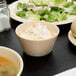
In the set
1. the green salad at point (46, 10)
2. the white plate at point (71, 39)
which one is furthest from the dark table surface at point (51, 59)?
the green salad at point (46, 10)

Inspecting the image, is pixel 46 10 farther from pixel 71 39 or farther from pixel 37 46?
pixel 37 46

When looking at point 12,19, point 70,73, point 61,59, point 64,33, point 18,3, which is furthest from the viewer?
point 18,3

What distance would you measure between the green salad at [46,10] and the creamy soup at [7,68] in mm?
522

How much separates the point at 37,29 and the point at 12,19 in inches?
13.9

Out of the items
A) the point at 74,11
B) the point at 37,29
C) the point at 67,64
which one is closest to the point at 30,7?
the point at 74,11

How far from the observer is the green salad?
1.28m

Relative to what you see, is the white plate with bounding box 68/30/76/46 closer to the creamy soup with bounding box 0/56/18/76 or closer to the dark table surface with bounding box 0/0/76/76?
the dark table surface with bounding box 0/0/76/76

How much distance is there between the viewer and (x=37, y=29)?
98 cm

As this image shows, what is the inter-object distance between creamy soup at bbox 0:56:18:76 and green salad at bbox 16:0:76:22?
522 mm

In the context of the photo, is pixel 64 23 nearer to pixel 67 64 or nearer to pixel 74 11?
pixel 74 11

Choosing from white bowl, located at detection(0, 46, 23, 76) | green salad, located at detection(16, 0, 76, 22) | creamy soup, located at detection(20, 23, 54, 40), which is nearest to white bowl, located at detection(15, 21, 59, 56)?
creamy soup, located at detection(20, 23, 54, 40)

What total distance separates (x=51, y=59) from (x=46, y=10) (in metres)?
0.44

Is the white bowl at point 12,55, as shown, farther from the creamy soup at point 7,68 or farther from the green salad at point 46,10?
the green salad at point 46,10

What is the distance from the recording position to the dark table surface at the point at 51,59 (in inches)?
34.9
